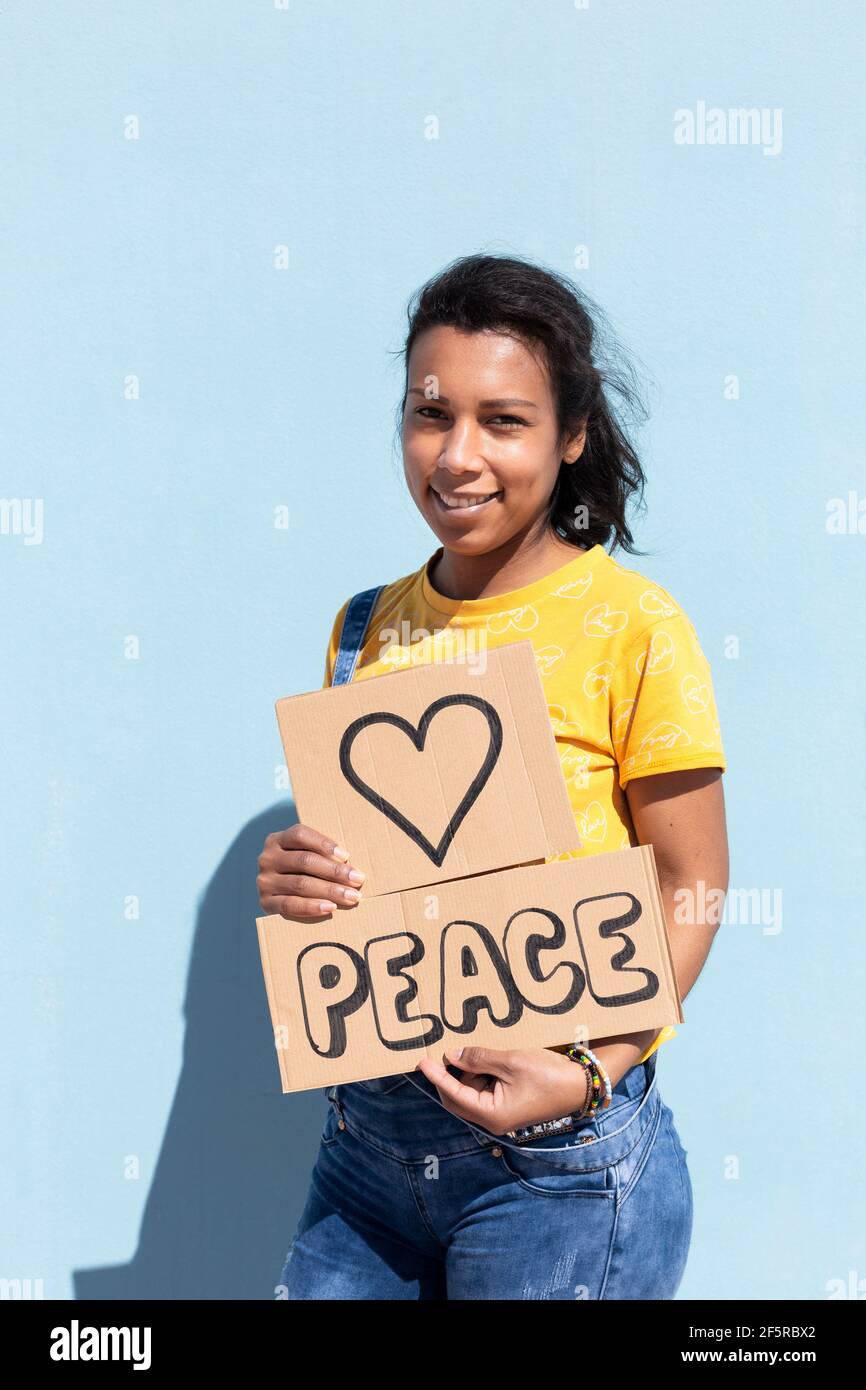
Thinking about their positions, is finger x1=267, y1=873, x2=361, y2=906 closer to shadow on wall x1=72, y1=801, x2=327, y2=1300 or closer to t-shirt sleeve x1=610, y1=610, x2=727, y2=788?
t-shirt sleeve x1=610, y1=610, x2=727, y2=788

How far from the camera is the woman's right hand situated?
1216 millimetres

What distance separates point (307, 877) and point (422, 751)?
0.17 meters

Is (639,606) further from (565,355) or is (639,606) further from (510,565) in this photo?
(565,355)

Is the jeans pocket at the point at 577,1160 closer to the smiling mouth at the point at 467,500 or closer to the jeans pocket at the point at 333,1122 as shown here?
the jeans pocket at the point at 333,1122

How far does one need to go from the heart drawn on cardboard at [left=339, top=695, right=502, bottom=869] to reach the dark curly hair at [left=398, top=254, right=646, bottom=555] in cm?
32

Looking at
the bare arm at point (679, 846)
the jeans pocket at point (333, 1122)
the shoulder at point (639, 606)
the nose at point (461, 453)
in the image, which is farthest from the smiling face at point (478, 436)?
the jeans pocket at point (333, 1122)

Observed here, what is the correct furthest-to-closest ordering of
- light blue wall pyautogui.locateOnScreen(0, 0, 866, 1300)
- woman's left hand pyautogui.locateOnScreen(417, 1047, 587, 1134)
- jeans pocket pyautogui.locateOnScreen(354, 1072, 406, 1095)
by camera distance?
light blue wall pyautogui.locateOnScreen(0, 0, 866, 1300) < jeans pocket pyautogui.locateOnScreen(354, 1072, 406, 1095) < woman's left hand pyautogui.locateOnScreen(417, 1047, 587, 1134)

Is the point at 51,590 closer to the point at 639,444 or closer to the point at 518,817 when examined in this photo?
the point at 639,444

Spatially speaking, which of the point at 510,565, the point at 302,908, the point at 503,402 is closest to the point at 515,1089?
the point at 302,908

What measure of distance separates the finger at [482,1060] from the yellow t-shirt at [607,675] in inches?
6.1

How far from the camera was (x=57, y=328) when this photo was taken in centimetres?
196

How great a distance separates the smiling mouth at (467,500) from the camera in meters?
1.28

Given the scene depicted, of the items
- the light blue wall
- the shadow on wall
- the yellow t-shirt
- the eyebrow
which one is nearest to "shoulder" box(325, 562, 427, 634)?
the yellow t-shirt

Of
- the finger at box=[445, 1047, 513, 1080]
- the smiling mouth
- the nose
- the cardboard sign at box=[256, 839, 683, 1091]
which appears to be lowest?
the finger at box=[445, 1047, 513, 1080]
